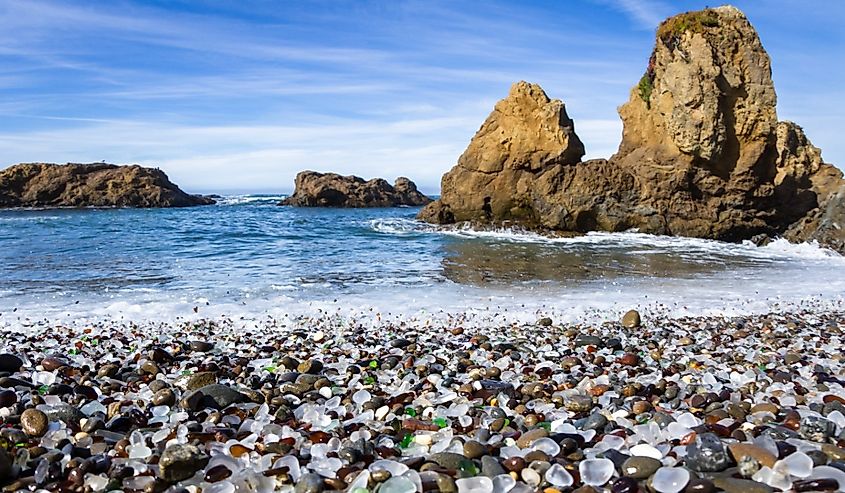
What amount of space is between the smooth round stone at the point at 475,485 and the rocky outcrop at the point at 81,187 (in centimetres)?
5858

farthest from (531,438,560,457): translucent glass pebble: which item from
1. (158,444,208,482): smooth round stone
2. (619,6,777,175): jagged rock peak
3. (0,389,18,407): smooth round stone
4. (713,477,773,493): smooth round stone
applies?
(619,6,777,175): jagged rock peak

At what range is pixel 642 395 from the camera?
160 inches

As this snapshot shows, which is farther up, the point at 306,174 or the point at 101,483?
the point at 306,174

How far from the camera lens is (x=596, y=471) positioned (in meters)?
2.69

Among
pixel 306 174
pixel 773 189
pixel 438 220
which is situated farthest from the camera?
pixel 306 174

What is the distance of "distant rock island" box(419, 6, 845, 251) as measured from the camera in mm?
21391

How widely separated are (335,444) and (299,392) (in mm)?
1209

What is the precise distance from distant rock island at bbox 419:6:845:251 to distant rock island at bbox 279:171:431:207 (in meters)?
32.9

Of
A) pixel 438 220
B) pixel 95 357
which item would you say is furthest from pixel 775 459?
pixel 438 220

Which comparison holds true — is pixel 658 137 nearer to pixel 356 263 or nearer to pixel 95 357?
pixel 356 263

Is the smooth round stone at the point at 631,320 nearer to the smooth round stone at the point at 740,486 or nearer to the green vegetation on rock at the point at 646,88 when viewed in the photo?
the smooth round stone at the point at 740,486

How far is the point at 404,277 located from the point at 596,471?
30.0 ft

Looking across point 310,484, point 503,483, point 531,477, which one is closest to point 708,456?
point 531,477

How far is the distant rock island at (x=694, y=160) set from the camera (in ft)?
70.2
